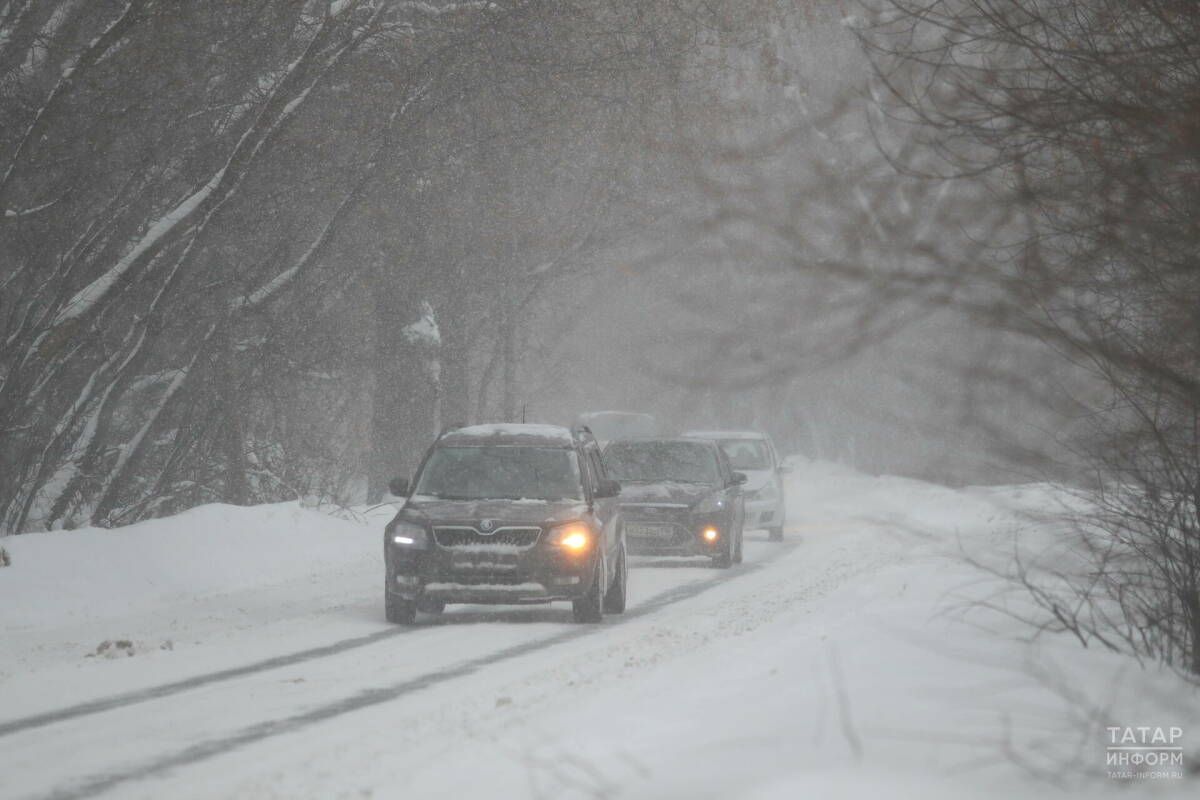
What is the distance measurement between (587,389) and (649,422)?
161 ft

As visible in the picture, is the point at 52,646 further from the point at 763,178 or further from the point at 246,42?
the point at 246,42

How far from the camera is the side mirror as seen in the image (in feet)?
53.5

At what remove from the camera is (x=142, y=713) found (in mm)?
9633

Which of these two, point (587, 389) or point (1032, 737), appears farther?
point (587, 389)

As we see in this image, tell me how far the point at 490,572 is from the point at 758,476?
15304 mm

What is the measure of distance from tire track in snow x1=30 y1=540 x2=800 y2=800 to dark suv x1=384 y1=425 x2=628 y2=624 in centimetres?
40

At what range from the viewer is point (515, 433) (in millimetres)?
17047

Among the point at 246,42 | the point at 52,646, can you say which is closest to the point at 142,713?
the point at 52,646

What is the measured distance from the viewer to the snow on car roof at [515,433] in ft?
55.7

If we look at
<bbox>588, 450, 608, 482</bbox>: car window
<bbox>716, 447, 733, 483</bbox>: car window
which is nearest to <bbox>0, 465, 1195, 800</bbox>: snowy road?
<bbox>588, 450, 608, 482</bbox>: car window

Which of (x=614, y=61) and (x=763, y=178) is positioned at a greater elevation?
(x=614, y=61)

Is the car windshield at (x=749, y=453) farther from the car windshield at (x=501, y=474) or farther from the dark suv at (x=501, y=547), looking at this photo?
the dark suv at (x=501, y=547)

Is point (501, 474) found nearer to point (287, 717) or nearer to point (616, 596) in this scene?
point (616, 596)

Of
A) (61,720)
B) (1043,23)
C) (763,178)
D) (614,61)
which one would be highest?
(614,61)
